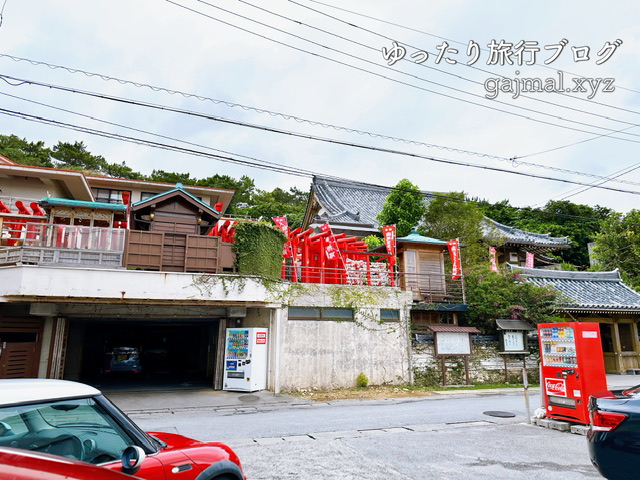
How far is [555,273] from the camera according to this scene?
22.5m

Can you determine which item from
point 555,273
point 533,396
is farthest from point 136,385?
point 555,273

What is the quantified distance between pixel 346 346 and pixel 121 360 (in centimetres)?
1041

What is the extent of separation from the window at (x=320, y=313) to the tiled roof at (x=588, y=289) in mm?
9500

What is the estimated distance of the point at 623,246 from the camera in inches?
1053

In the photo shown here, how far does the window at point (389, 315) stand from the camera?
1661cm

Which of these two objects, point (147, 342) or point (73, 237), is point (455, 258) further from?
point (147, 342)

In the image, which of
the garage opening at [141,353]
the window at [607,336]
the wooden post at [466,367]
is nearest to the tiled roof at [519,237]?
the window at [607,336]

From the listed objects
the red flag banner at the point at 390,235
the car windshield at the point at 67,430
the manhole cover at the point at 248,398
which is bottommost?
the manhole cover at the point at 248,398

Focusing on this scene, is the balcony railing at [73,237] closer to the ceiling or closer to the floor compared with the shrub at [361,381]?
closer to the ceiling

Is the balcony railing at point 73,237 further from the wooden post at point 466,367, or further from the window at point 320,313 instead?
the wooden post at point 466,367

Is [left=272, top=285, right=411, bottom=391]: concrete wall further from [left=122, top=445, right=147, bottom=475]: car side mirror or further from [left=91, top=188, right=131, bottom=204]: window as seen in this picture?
[left=91, top=188, right=131, bottom=204]: window

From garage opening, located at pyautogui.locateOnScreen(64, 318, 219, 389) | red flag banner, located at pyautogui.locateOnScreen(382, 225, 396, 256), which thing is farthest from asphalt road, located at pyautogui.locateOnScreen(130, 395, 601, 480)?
red flag banner, located at pyautogui.locateOnScreen(382, 225, 396, 256)

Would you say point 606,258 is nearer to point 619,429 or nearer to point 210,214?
point 210,214

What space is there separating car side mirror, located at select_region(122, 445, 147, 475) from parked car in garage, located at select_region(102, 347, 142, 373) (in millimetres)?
18119
